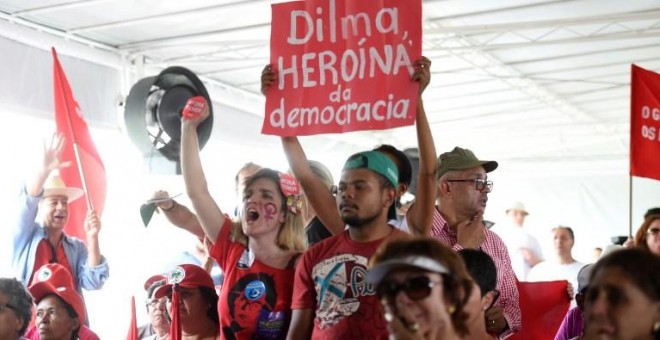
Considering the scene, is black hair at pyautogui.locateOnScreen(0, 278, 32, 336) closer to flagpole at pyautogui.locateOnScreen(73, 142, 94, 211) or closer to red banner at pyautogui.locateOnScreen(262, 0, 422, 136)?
red banner at pyautogui.locateOnScreen(262, 0, 422, 136)

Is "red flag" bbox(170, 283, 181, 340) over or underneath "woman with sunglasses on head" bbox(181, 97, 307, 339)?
underneath

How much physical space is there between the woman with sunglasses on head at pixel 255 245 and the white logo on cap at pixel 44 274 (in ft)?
Answer: 4.75

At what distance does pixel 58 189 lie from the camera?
21.8 feet

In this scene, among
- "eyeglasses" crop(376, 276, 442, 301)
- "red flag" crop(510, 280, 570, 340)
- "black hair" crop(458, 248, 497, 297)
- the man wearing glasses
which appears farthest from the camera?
"red flag" crop(510, 280, 570, 340)

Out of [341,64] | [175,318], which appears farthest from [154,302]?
[341,64]

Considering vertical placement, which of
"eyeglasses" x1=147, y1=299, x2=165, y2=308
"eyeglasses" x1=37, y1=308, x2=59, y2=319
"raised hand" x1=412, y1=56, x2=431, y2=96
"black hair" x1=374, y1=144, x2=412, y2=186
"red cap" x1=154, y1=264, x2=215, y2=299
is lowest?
"eyeglasses" x1=37, y1=308, x2=59, y2=319

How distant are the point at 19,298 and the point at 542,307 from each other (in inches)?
99.1

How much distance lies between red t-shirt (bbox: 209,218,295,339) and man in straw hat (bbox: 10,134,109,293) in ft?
8.90

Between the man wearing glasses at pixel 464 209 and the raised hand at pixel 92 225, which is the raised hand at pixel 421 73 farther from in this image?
the raised hand at pixel 92 225

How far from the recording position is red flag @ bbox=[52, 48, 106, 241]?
6.93 metres

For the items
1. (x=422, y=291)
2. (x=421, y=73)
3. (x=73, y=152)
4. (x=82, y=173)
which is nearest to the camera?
(x=422, y=291)

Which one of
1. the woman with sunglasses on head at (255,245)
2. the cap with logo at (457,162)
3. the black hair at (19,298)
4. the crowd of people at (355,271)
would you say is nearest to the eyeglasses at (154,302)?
the crowd of people at (355,271)

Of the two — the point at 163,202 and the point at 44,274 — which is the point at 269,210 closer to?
the point at 163,202

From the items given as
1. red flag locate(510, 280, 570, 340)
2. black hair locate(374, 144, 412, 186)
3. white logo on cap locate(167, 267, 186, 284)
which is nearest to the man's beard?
black hair locate(374, 144, 412, 186)
